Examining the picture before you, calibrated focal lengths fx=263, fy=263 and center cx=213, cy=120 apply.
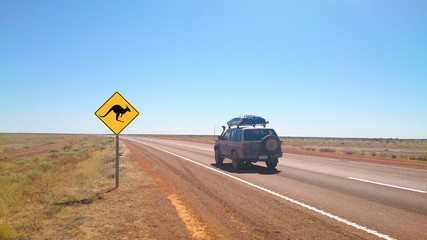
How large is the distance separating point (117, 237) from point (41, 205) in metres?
3.66

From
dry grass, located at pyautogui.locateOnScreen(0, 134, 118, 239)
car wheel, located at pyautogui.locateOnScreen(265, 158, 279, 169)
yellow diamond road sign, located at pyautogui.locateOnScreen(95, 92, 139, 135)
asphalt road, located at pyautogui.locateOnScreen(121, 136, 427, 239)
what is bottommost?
dry grass, located at pyautogui.locateOnScreen(0, 134, 118, 239)

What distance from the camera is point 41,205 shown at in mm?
6797

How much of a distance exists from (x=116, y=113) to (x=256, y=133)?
23.2 ft

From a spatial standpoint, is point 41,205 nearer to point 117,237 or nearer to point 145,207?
point 145,207

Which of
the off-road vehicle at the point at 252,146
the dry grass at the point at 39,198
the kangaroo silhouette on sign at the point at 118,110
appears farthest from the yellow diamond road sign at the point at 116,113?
the off-road vehicle at the point at 252,146

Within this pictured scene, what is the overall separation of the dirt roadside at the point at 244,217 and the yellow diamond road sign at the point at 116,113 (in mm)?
2516

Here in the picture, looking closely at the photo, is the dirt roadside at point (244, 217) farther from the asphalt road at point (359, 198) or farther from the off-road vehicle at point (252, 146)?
the off-road vehicle at point (252, 146)

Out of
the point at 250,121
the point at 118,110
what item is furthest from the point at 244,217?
the point at 250,121

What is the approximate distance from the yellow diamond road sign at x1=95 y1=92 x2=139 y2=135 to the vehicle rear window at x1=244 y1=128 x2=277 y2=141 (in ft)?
19.6

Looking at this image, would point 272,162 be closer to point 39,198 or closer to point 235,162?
point 235,162

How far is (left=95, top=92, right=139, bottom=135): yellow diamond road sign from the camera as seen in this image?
818 cm

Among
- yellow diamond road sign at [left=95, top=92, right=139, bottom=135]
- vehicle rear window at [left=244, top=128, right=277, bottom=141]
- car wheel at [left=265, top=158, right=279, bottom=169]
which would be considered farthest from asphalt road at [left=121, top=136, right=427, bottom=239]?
yellow diamond road sign at [left=95, top=92, right=139, bottom=135]

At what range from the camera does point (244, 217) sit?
5.45 meters

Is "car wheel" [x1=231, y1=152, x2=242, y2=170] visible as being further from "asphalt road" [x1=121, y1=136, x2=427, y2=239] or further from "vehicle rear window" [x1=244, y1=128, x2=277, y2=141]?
"asphalt road" [x1=121, y1=136, x2=427, y2=239]
